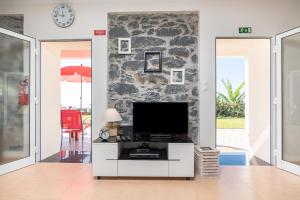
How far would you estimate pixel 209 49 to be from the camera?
4559 millimetres

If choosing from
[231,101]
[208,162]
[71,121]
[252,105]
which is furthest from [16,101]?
[231,101]

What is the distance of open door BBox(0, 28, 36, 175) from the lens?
423 cm

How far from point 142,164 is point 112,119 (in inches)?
33.6

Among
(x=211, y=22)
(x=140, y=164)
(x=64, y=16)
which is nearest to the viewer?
(x=140, y=164)

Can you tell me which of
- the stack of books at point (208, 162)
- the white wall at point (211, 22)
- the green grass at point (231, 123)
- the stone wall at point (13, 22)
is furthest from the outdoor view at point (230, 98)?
the stone wall at point (13, 22)

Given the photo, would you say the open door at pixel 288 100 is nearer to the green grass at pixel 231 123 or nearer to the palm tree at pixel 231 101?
the green grass at pixel 231 123

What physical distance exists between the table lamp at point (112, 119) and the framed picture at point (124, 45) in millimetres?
1169

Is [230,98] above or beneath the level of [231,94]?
beneath

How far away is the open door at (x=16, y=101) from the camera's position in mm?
4227

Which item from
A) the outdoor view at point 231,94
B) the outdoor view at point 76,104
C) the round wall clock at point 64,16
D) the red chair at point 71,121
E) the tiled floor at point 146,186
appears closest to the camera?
the tiled floor at point 146,186

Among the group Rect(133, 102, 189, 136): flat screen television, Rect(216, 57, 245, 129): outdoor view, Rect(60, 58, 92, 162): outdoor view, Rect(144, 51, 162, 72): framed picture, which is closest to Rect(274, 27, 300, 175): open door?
Rect(133, 102, 189, 136): flat screen television

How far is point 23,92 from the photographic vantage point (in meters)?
4.61

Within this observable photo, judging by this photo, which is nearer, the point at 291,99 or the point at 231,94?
the point at 291,99

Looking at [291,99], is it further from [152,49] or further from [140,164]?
[140,164]
